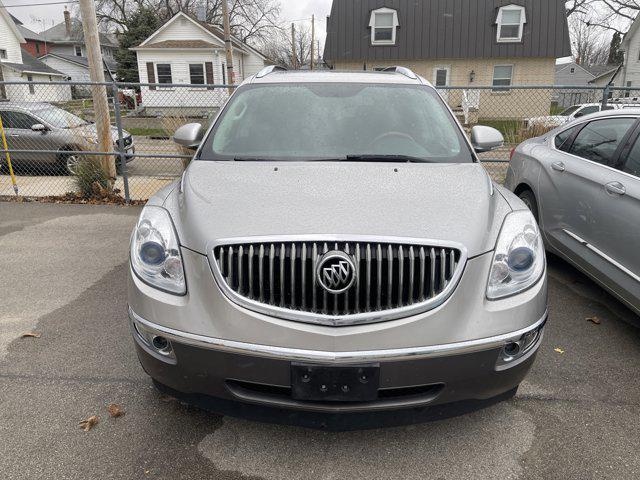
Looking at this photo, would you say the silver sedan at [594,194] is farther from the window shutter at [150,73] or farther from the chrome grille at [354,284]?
the window shutter at [150,73]

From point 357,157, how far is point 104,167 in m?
5.98

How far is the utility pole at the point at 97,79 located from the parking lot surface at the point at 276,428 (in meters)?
4.48

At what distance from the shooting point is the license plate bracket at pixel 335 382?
2.01 m

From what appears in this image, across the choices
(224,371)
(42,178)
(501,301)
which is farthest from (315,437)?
(42,178)

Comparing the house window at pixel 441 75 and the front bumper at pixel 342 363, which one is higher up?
the front bumper at pixel 342 363

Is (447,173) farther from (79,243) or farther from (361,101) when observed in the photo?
(79,243)

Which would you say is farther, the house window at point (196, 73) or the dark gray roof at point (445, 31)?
the house window at point (196, 73)

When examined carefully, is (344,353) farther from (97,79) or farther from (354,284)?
(97,79)

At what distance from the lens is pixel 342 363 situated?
2.00m

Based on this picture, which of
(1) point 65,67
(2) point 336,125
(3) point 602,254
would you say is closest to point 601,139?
(3) point 602,254

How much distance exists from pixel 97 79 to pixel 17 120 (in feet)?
13.7

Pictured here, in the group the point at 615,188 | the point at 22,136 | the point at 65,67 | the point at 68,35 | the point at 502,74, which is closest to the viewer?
the point at 615,188

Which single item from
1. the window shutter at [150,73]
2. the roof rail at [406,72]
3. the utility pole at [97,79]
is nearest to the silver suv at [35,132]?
the utility pole at [97,79]

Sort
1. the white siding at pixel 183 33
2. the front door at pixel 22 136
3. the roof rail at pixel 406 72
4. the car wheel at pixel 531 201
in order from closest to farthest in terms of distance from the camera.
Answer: the roof rail at pixel 406 72
the car wheel at pixel 531 201
the front door at pixel 22 136
the white siding at pixel 183 33
